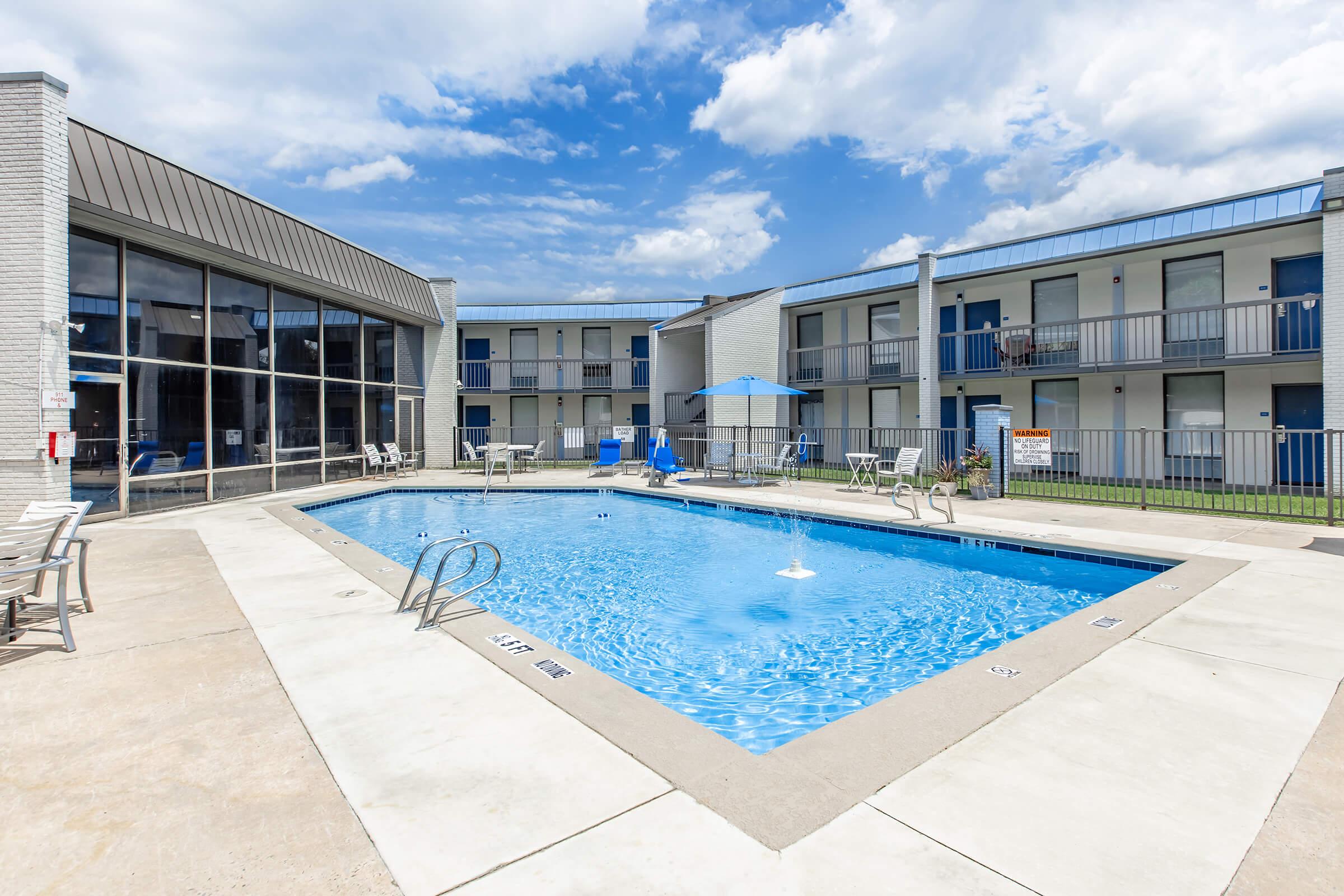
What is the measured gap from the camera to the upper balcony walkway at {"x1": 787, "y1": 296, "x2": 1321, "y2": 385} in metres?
12.9

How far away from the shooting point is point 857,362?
19953mm

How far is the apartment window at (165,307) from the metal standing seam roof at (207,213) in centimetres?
86

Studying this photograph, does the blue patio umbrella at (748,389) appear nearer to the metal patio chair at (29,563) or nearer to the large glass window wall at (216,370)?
the large glass window wall at (216,370)

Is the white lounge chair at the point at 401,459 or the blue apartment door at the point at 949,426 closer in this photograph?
the white lounge chair at the point at 401,459

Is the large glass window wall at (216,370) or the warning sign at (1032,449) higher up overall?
the large glass window wall at (216,370)

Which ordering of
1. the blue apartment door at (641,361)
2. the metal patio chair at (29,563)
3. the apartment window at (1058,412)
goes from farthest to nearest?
the blue apartment door at (641,361) → the apartment window at (1058,412) → the metal patio chair at (29,563)

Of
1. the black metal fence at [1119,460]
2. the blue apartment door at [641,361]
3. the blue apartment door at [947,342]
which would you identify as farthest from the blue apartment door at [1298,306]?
the blue apartment door at [641,361]

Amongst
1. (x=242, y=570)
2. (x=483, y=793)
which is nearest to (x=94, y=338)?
(x=242, y=570)

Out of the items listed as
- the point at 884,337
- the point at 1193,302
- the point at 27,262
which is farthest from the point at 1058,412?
Result: the point at 27,262

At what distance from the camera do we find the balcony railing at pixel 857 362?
1836cm

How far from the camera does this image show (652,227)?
27.9 metres

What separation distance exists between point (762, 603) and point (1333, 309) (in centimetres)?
1327

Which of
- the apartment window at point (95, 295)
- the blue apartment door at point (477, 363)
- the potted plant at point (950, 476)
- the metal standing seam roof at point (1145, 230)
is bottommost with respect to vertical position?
the potted plant at point (950, 476)

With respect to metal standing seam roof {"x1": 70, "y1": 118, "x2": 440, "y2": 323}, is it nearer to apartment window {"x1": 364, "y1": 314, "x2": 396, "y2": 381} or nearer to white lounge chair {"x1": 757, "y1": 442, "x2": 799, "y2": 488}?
apartment window {"x1": 364, "y1": 314, "x2": 396, "y2": 381}
